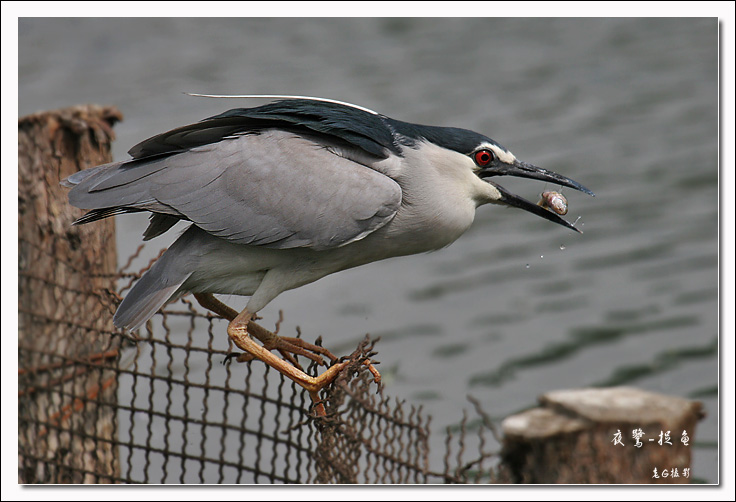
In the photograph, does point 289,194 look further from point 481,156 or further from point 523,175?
point 523,175

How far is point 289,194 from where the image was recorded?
1951mm

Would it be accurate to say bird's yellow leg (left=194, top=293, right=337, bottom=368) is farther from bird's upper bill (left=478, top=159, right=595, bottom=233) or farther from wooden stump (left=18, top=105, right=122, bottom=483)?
bird's upper bill (left=478, top=159, right=595, bottom=233)

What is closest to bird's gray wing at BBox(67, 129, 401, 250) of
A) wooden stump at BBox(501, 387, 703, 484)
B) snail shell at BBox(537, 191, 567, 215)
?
snail shell at BBox(537, 191, 567, 215)

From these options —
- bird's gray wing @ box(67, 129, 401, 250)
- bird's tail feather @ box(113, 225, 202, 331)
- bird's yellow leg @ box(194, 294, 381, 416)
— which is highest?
bird's gray wing @ box(67, 129, 401, 250)

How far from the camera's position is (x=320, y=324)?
4.13 metres

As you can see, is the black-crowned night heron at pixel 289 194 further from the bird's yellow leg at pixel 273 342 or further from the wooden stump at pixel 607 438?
the wooden stump at pixel 607 438

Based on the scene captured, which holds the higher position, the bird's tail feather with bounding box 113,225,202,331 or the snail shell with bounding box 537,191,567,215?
the snail shell with bounding box 537,191,567,215

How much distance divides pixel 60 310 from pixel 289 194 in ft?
3.11

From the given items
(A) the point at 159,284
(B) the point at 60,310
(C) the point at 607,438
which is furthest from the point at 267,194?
(C) the point at 607,438

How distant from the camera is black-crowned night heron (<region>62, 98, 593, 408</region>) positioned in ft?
6.36

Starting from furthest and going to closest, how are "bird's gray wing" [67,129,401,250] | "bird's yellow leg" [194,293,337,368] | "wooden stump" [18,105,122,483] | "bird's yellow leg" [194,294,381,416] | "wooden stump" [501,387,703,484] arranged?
"wooden stump" [501,387,703,484] < "wooden stump" [18,105,122,483] < "bird's yellow leg" [194,293,337,368] < "bird's yellow leg" [194,294,381,416] < "bird's gray wing" [67,129,401,250]

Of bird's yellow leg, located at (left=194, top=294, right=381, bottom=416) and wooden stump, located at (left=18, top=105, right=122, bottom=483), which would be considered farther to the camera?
wooden stump, located at (left=18, top=105, right=122, bottom=483)

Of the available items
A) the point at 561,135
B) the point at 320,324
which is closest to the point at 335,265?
the point at 320,324

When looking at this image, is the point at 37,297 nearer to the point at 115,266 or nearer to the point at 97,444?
the point at 115,266
